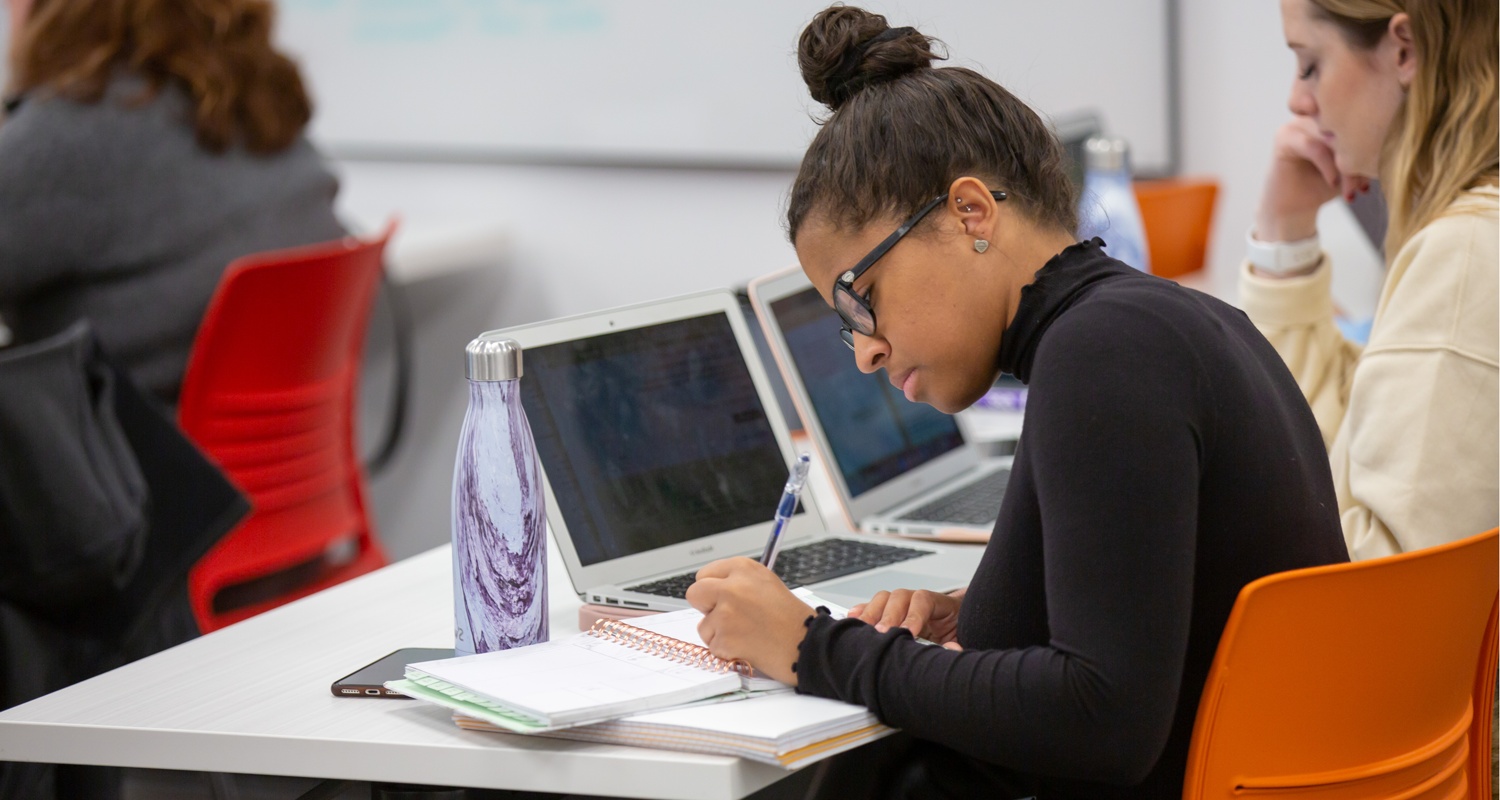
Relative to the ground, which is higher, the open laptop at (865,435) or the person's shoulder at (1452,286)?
the person's shoulder at (1452,286)

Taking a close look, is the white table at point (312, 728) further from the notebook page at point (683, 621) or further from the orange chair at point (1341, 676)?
the orange chair at point (1341, 676)

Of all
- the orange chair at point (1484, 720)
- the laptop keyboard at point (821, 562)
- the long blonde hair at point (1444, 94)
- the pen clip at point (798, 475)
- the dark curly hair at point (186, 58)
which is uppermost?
the dark curly hair at point (186, 58)

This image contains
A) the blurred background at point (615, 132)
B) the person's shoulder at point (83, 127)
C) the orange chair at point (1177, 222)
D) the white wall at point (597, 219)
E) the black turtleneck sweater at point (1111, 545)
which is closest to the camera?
the black turtleneck sweater at point (1111, 545)

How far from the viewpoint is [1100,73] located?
2621mm

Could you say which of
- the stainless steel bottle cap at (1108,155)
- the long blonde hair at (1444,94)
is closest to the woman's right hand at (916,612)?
the long blonde hair at (1444,94)

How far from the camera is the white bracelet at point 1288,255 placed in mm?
1670

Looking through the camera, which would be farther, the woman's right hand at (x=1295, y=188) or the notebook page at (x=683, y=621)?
the woman's right hand at (x=1295, y=188)

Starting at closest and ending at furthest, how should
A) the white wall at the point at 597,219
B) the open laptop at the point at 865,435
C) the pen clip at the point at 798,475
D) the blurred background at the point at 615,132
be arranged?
the pen clip at the point at 798,475 < the open laptop at the point at 865,435 < the blurred background at the point at 615,132 < the white wall at the point at 597,219

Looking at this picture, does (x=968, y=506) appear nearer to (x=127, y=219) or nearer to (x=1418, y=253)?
(x=1418, y=253)

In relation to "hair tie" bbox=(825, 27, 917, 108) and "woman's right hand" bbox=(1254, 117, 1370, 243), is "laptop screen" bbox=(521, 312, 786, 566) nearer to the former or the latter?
"hair tie" bbox=(825, 27, 917, 108)

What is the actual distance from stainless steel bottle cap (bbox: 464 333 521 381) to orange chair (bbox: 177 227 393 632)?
43.1 inches

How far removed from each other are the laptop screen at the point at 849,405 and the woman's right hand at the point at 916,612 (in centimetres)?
42

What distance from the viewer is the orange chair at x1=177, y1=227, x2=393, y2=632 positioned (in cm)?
201

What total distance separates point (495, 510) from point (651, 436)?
1.01ft
